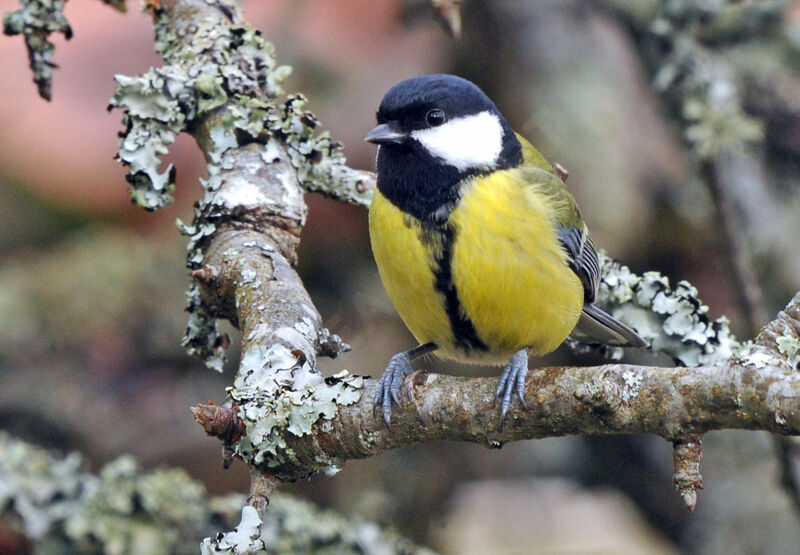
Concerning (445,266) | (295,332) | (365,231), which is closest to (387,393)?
(295,332)

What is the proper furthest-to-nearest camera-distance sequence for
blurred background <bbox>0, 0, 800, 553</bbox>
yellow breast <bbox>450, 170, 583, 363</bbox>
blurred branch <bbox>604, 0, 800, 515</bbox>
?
blurred background <bbox>0, 0, 800, 553</bbox>
blurred branch <bbox>604, 0, 800, 515</bbox>
yellow breast <bbox>450, 170, 583, 363</bbox>

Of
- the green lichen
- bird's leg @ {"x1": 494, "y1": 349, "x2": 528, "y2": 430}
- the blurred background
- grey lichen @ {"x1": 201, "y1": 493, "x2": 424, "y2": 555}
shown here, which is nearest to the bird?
bird's leg @ {"x1": 494, "y1": 349, "x2": 528, "y2": 430}

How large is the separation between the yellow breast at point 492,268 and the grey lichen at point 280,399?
39 centimetres

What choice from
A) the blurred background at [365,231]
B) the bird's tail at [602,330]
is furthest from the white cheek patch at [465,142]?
the blurred background at [365,231]

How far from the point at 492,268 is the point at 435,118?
0.41 metres

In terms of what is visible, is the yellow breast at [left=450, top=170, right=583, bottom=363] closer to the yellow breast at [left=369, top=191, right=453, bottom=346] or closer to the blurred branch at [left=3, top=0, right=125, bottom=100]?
the yellow breast at [left=369, top=191, right=453, bottom=346]

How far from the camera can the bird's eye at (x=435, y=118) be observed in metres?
2.16

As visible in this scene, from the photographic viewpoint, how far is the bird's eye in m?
2.16

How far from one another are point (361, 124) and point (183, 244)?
68 cm

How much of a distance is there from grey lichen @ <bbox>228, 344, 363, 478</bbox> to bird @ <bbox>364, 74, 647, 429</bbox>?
215 millimetres

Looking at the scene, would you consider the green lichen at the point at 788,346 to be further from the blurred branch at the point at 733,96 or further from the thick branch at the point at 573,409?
the blurred branch at the point at 733,96

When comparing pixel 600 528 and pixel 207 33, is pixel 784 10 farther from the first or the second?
pixel 600 528

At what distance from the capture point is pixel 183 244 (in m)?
2.99

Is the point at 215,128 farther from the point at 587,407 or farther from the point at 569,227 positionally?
the point at 587,407
